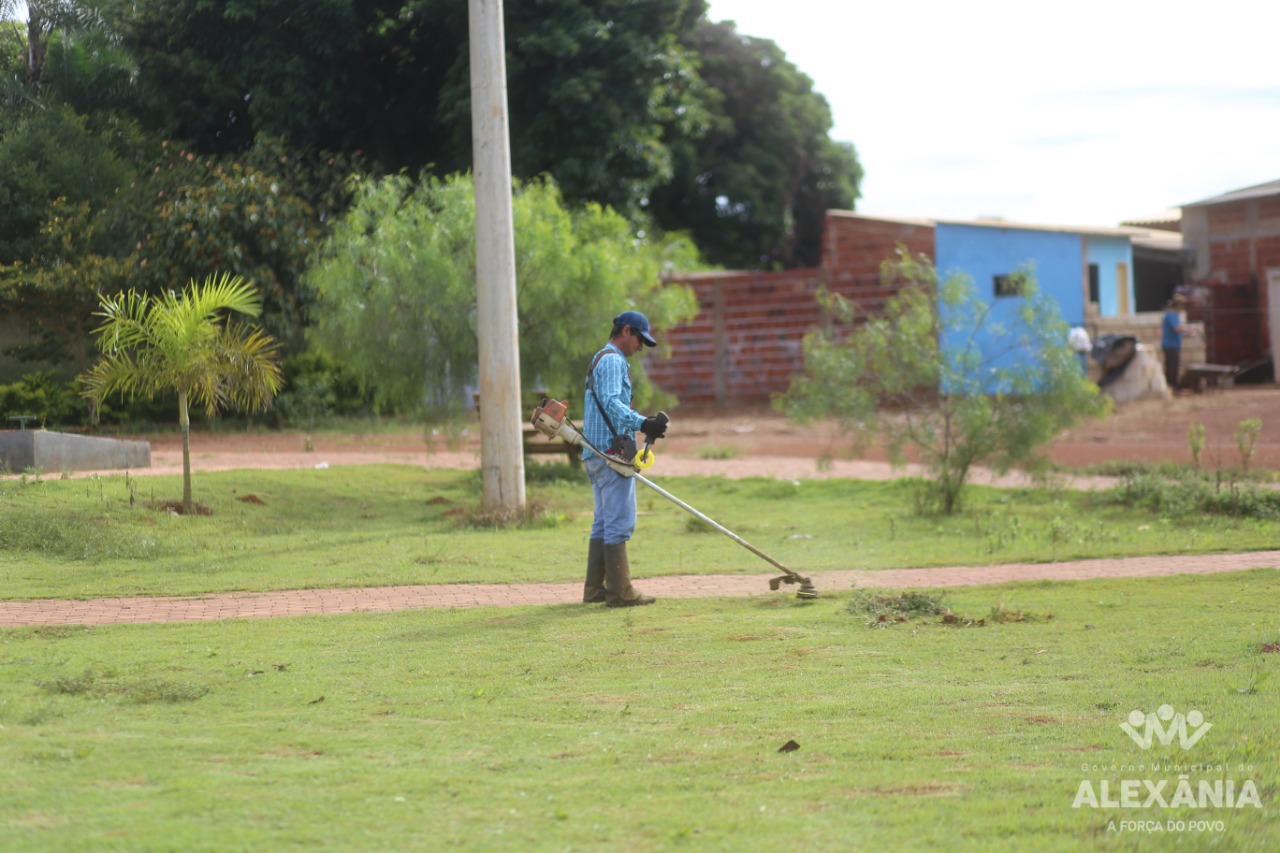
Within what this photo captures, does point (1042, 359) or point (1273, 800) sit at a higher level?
point (1042, 359)

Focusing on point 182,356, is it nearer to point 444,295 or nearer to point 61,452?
point 61,452

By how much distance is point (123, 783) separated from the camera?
14.9ft

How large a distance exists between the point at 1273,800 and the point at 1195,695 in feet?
4.95

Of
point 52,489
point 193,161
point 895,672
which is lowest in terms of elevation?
point 895,672

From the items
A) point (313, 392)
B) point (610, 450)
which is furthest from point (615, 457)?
point (313, 392)

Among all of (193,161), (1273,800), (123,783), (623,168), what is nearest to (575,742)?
(123,783)

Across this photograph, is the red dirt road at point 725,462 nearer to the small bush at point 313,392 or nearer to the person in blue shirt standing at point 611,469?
the person in blue shirt standing at point 611,469

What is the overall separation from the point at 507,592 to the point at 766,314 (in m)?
19.7

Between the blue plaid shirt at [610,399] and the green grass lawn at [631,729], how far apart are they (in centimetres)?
113

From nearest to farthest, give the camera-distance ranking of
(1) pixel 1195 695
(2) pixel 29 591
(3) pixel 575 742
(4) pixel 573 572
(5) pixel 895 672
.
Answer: (3) pixel 575 742 < (1) pixel 1195 695 < (5) pixel 895 672 < (2) pixel 29 591 < (4) pixel 573 572

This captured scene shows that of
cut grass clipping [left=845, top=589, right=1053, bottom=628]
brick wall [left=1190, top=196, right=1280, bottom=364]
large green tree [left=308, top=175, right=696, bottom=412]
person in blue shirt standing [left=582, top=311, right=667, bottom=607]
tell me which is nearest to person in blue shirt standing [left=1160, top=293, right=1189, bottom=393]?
brick wall [left=1190, top=196, right=1280, bottom=364]

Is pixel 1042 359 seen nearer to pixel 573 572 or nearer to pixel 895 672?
pixel 573 572

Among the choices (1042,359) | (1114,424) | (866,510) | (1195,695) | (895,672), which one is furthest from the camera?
(1114,424)

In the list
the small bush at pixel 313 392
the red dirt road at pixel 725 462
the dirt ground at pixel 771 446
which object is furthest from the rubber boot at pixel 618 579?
the small bush at pixel 313 392
